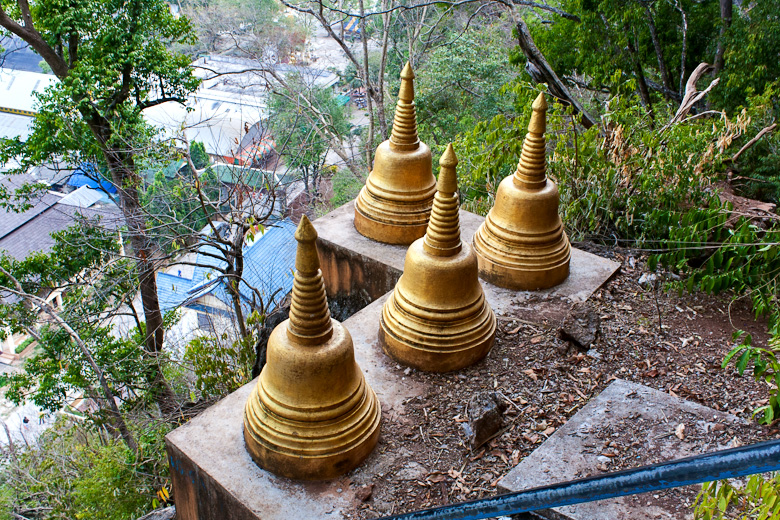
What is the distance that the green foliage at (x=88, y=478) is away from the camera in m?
7.81

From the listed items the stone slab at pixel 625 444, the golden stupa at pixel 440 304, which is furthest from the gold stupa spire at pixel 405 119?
the stone slab at pixel 625 444

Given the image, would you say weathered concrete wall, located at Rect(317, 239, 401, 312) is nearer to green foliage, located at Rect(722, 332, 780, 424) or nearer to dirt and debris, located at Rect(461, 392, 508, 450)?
dirt and debris, located at Rect(461, 392, 508, 450)

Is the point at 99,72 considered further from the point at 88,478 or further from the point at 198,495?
the point at 198,495

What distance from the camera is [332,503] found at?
3.19 m

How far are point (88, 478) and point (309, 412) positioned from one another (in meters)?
6.38

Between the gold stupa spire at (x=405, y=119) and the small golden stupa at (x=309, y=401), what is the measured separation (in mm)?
2171

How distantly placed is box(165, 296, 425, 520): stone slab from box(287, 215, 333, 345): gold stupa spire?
769 mm

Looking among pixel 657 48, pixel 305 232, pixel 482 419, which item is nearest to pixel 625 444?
pixel 482 419

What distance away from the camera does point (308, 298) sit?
3.05m

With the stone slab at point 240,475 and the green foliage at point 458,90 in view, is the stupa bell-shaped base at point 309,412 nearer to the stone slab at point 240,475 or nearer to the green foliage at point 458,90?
the stone slab at point 240,475

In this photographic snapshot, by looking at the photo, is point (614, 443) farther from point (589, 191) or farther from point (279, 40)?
point (279, 40)

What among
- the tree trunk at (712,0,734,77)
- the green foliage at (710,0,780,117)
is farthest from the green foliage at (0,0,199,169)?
the tree trunk at (712,0,734,77)

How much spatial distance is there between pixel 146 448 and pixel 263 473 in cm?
614

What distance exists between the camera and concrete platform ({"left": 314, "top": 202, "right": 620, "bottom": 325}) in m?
4.70
